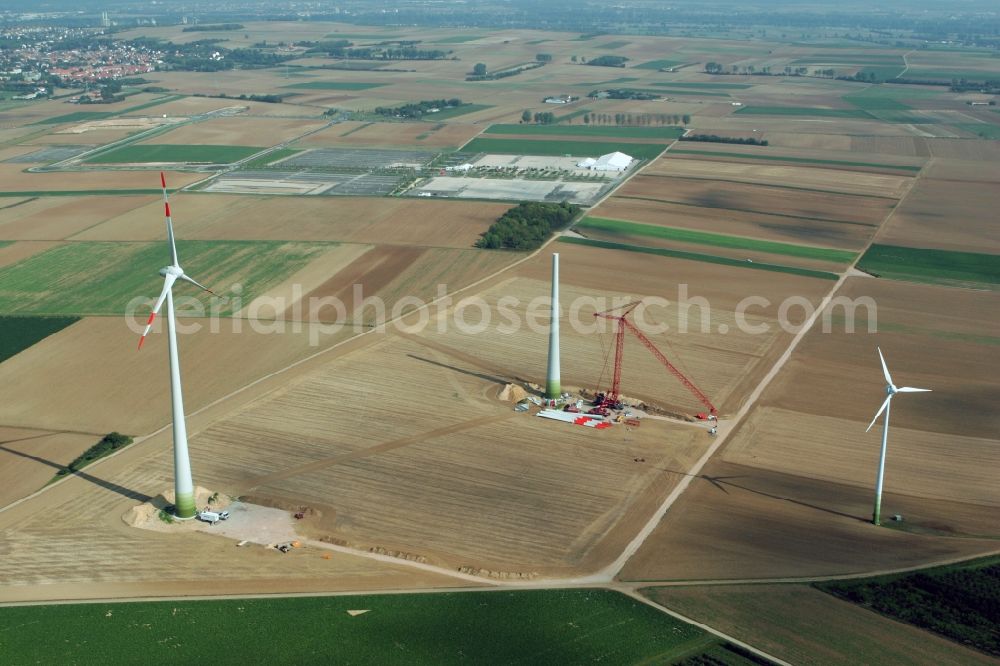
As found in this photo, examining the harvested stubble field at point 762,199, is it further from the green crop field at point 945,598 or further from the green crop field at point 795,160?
the green crop field at point 945,598

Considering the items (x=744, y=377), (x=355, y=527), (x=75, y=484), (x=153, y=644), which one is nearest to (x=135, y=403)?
(x=75, y=484)

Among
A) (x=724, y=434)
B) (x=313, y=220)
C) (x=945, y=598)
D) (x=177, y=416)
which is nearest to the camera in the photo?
(x=945, y=598)

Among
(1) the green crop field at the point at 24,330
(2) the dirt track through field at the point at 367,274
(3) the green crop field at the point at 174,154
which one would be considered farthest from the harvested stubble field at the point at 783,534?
(3) the green crop field at the point at 174,154

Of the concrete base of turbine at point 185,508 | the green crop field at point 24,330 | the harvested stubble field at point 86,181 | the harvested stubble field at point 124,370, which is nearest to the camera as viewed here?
the concrete base of turbine at point 185,508

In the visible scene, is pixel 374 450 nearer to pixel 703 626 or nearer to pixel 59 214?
pixel 703 626

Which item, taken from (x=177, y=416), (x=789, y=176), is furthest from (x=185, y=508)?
(x=789, y=176)

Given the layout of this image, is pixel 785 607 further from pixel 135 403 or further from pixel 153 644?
pixel 135 403

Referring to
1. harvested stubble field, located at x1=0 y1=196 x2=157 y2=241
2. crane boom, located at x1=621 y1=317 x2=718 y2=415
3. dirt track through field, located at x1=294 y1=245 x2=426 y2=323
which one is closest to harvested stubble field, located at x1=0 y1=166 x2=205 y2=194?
harvested stubble field, located at x1=0 y1=196 x2=157 y2=241
